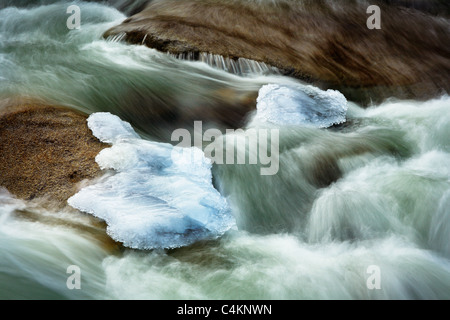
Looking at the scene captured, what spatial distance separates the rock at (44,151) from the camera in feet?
15.8

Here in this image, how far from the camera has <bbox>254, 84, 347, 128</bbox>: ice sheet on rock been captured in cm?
652

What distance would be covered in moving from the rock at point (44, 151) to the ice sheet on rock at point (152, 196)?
0.54ft

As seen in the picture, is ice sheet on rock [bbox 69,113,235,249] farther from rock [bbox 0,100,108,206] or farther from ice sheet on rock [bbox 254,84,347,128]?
ice sheet on rock [bbox 254,84,347,128]

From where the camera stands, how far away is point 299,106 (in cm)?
668

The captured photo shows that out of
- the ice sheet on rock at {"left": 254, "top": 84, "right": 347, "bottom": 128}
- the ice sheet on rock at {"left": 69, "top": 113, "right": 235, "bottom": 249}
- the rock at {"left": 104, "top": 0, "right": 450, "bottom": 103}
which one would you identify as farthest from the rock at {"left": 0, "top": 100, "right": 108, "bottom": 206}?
the rock at {"left": 104, "top": 0, "right": 450, "bottom": 103}

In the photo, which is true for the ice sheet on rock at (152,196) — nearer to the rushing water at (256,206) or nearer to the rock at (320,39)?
the rushing water at (256,206)

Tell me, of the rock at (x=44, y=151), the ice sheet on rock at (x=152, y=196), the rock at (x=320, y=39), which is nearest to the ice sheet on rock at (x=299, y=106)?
the rock at (x=320, y=39)

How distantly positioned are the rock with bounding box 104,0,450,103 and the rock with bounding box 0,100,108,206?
2.88m

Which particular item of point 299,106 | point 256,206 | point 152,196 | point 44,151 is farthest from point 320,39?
point 44,151

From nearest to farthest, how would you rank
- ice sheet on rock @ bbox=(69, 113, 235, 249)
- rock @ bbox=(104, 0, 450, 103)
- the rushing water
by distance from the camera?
the rushing water → ice sheet on rock @ bbox=(69, 113, 235, 249) → rock @ bbox=(104, 0, 450, 103)

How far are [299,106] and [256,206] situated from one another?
6.57ft
